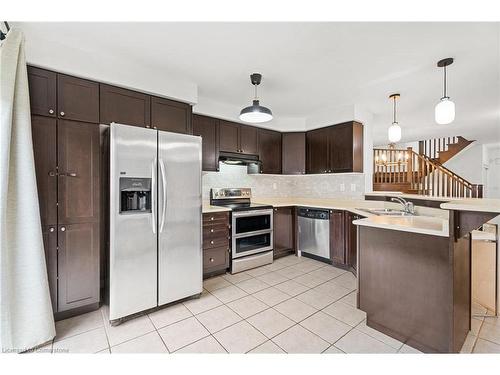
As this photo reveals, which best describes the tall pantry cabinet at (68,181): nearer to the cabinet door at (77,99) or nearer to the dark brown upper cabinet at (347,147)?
the cabinet door at (77,99)

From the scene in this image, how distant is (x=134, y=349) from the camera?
1.74m

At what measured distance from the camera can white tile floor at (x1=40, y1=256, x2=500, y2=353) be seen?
1753 mm

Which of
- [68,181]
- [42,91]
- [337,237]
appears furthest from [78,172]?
[337,237]

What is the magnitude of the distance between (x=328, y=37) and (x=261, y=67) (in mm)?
756

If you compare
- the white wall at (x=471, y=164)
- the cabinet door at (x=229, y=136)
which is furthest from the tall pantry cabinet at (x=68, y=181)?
the white wall at (x=471, y=164)

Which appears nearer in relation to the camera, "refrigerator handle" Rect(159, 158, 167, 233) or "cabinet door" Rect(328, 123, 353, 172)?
"refrigerator handle" Rect(159, 158, 167, 233)

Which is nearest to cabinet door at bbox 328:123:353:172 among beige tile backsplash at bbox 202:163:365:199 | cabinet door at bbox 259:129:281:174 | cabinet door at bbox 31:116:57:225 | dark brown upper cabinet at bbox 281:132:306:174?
beige tile backsplash at bbox 202:163:365:199

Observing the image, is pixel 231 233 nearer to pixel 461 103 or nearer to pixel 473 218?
pixel 473 218

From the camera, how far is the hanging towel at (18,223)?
164cm

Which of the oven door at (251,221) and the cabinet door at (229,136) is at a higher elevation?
the cabinet door at (229,136)

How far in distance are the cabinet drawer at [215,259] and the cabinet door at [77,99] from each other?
1.94 metres

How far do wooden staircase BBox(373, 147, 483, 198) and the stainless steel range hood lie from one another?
3594 millimetres

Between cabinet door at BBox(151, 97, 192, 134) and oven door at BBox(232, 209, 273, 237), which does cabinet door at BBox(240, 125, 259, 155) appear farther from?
cabinet door at BBox(151, 97, 192, 134)
